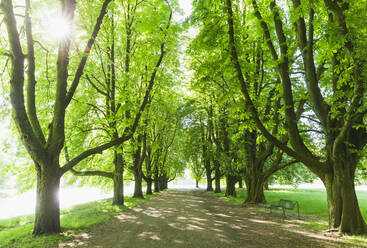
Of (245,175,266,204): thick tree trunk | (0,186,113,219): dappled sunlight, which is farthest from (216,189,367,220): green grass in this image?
(0,186,113,219): dappled sunlight

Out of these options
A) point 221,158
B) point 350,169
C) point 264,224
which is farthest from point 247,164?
point 350,169

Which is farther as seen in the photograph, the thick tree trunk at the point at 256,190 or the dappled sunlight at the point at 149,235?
the thick tree trunk at the point at 256,190

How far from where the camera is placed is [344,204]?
734 centimetres

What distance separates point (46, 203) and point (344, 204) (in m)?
10.5

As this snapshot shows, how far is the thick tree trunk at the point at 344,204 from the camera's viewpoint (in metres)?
7.20

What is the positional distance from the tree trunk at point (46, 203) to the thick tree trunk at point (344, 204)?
33.0 ft

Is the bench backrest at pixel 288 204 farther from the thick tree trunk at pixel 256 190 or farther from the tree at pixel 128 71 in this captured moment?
the tree at pixel 128 71

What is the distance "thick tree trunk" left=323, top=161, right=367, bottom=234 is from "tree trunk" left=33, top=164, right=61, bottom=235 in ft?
33.0

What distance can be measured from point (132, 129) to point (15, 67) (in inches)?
188

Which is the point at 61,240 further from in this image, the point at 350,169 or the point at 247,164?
the point at 247,164

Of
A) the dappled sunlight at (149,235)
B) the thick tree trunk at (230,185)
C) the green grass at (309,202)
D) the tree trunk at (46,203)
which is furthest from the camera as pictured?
the thick tree trunk at (230,185)

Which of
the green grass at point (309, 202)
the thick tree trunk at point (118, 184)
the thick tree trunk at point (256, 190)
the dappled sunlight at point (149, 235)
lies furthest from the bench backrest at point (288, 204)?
the thick tree trunk at point (118, 184)

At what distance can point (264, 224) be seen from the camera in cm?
911

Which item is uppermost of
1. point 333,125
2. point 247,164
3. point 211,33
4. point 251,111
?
point 211,33
